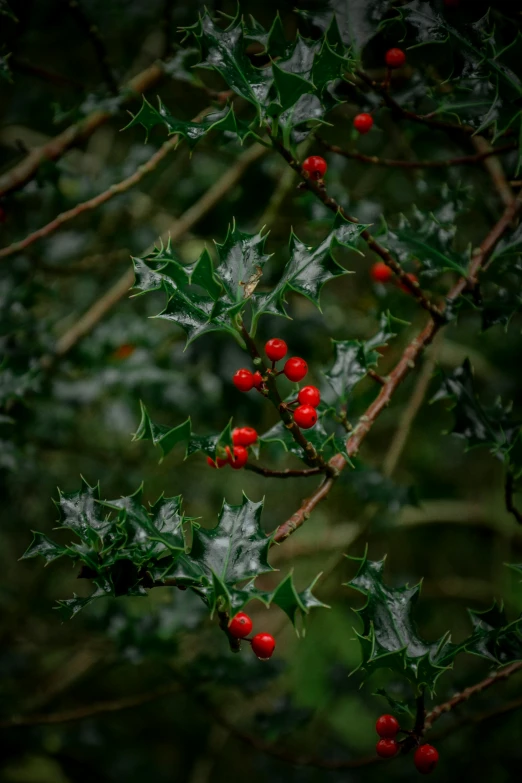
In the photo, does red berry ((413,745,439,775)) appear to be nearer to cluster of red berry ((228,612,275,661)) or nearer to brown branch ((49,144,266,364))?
cluster of red berry ((228,612,275,661))

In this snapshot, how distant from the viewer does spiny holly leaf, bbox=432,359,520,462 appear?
1.16 m

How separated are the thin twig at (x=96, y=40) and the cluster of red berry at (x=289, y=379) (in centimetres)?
109

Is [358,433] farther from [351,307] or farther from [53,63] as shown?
[53,63]

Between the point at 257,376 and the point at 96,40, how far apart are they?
1189 millimetres

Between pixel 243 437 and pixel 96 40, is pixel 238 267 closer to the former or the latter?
pixel 243 437

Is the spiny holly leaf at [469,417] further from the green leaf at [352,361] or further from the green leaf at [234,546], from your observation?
the green leaf at [234,546]

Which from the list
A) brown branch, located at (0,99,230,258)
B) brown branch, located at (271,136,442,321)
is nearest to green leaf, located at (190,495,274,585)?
brown branch, located at (271,136,442,321)

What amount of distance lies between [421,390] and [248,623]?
121 cm

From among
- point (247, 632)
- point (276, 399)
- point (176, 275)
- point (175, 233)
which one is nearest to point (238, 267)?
point (176, 275)

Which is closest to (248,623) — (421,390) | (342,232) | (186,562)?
(186,562)

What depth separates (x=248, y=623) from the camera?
774 mm

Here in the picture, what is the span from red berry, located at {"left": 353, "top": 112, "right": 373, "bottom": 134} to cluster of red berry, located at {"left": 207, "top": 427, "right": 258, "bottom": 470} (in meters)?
0.68

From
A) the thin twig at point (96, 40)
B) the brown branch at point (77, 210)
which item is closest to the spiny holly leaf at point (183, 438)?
the brown branch at point (77, 210)

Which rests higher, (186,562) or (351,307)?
(186,562)
